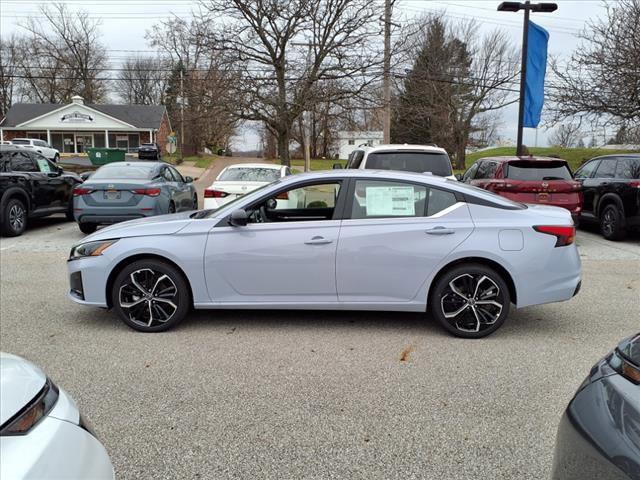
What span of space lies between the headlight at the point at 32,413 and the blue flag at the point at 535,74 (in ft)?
54.5

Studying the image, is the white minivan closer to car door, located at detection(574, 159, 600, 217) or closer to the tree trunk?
car door, located at detection(574, 159, 600, 217)

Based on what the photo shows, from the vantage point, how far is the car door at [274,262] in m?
4.88

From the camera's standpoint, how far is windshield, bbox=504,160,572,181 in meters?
10.2

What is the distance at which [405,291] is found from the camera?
489 cm

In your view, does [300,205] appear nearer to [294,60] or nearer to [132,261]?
[132,261]

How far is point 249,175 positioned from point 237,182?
55cm

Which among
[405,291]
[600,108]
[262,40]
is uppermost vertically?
[262,40]

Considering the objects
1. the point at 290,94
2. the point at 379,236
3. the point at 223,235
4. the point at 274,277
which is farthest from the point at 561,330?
the point at 290,94

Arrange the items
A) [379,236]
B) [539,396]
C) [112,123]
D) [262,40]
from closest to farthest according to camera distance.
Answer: [539,396], [379,236], [262,40], [112,123]

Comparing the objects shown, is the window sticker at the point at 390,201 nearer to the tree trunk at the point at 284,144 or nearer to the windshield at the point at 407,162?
the windshield at the point at 407,162

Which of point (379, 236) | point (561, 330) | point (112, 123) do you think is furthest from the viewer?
point (112, 123)

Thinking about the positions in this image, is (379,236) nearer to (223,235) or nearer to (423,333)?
(423,333)

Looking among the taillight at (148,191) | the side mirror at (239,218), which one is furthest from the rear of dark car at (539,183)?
the side mirror at (239,218)

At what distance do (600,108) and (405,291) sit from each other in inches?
716
